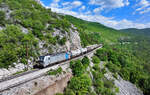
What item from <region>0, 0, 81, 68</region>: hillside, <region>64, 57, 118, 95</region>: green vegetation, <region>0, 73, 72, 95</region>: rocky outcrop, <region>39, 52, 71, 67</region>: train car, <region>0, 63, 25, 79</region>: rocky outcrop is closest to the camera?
<region>0, 73, 72, 95</region>: rocky outcrop

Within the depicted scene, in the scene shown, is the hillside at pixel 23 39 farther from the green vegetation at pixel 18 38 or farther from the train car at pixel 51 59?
the train car at pixel 51 59

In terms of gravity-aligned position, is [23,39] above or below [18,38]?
below

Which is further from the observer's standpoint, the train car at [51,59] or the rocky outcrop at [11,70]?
the train car at [51,59]

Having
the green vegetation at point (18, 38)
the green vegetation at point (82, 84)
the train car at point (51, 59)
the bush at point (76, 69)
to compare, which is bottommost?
the green vegetation at point (82, 84)

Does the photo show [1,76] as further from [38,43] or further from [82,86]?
[82,86]

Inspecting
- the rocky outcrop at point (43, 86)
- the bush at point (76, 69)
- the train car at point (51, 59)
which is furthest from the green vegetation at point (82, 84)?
the train car at point (51, 59)

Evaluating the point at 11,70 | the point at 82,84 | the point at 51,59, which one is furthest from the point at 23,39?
the point at 82,84

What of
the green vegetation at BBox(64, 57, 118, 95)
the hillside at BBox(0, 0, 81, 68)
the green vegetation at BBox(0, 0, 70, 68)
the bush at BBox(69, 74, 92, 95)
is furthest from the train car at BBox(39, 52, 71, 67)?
the bush at BBox(69, 74, 92, 95)

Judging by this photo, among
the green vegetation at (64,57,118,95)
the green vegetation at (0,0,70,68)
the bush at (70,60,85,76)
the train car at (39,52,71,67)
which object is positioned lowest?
the green vegetation at (64,57,118,95)

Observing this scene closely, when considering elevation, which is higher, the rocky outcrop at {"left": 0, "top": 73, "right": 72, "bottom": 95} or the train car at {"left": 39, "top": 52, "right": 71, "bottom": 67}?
the train car at {"left": 39, "top": 52, "right": 71, "bottom": 67}

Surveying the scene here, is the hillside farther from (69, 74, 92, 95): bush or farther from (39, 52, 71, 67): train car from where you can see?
(69, 74, 92, 95): bush

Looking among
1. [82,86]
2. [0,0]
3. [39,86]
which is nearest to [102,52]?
[82,86]

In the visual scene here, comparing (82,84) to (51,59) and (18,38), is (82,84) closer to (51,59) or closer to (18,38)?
(51,59)

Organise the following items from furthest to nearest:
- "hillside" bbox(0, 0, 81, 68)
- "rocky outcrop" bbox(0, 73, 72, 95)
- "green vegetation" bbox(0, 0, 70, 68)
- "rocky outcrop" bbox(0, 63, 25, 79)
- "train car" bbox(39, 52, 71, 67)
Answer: "hillside" bbox(0, 0, 81, 68)
"green vegetation" bbox(0, 0, 70, 68)
"train car" bbox(39, 52, 71, 67)
"rocky outcrop" bbox(0, 63, 25, 79)
"rocky outcrop" bbox(0, 73, 72, 95)
